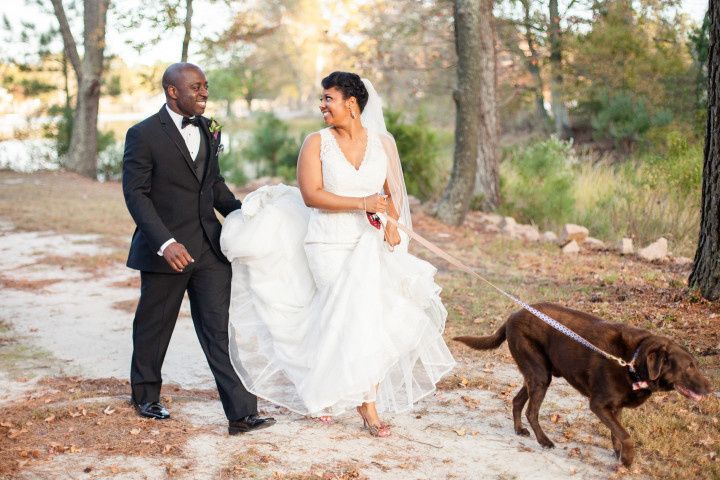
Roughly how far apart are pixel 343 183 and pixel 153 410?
2059 millimetres

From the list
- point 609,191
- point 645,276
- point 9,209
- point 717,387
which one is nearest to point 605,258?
point 645,276

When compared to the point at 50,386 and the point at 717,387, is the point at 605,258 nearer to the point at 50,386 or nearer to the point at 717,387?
the point at 717,387

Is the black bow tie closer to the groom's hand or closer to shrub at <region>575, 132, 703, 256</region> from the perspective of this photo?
the groom's hand

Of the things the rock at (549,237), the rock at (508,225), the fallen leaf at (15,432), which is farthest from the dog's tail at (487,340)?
the rock at (508,225)

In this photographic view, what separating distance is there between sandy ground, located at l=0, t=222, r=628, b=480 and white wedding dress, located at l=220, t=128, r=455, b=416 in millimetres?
261

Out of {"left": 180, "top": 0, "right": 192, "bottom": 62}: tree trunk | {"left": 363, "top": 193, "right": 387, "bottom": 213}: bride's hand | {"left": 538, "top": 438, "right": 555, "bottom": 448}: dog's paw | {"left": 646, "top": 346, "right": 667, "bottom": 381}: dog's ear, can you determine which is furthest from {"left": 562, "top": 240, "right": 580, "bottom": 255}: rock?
{"left": 180, "top": 0, "right": 192, "bottom": 62}: tree trunk

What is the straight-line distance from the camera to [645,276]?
10.3m

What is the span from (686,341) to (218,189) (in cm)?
443

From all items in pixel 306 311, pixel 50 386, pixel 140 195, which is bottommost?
pixel 50 386

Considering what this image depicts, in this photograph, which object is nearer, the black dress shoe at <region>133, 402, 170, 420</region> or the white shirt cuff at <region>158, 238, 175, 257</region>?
the white shirt cuff at <region>158, 238, 175, 257</region>

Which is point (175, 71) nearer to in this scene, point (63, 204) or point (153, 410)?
point (153, 410)

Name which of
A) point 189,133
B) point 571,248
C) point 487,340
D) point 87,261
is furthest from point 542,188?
point 189,133

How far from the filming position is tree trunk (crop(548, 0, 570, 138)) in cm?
2286

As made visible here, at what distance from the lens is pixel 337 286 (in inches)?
205
